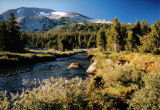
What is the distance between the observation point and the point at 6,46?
42812mm

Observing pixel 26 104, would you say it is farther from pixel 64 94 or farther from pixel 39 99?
pixel 64 94

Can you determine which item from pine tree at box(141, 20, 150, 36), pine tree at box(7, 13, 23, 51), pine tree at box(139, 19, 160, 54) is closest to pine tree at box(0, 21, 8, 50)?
pine tree at box(7, 13, 23, 51)

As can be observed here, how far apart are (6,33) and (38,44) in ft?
330

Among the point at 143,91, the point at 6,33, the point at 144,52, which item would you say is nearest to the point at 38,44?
the point at 6,33

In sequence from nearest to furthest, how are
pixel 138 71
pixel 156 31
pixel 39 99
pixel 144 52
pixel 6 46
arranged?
1. pixel 39 99
2. pixel 138 71
3. pixel 156 31
4. pixel 144 52
5. pixel 6 46

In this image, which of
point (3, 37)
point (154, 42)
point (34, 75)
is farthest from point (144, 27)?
point (3, 37)

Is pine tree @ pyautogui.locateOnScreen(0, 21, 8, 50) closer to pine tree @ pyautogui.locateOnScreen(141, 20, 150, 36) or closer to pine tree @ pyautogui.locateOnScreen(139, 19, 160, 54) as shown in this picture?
pine tree @ pyautogui.locateOnScreen(139, 19, 160, 54)

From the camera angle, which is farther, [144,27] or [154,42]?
[144,27]

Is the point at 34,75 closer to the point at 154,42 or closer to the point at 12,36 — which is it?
the point at 154,42

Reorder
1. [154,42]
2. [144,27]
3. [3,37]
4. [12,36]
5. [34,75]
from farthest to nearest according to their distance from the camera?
[12,36], [144,27], [3,37], [34,75], [154,42]

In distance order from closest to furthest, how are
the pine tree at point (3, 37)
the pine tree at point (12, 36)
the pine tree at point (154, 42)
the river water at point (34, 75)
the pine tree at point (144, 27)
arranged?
the river water at point (34, 75) < the pine tree at point (154, 42) < the pine tree at point (3, 37) < the pine tree at point (12, 36) < the pine tree at point (144, 27)

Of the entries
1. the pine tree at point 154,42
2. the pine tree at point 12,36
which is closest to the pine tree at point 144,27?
the pine tree at point 154,42

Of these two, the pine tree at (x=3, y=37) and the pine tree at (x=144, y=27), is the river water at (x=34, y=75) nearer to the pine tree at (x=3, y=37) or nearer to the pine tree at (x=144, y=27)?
the pine tree at (x=3, y=37)

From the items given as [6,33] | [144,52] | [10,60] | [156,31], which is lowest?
[10,60]
